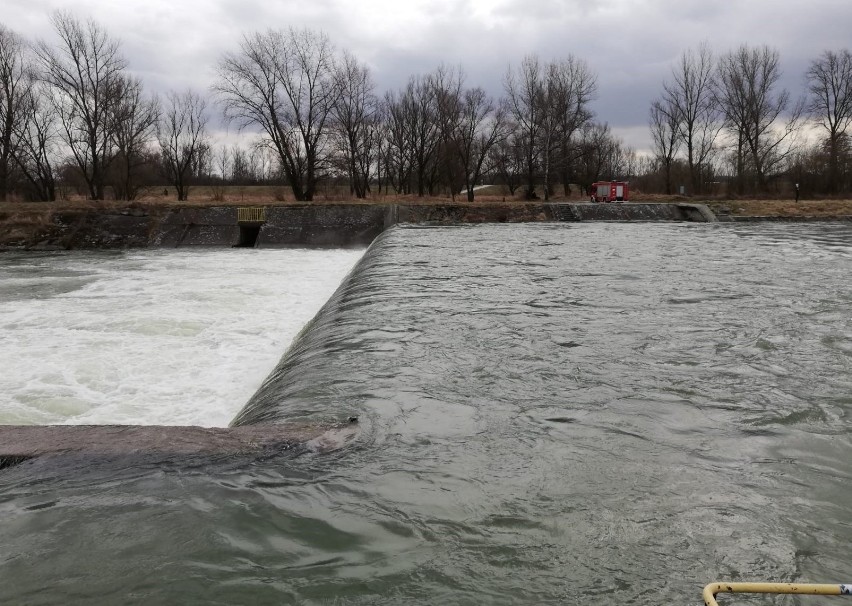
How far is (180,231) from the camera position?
1185 inches

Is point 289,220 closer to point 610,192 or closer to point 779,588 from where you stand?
point 610,192

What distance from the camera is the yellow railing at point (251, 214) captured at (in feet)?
100

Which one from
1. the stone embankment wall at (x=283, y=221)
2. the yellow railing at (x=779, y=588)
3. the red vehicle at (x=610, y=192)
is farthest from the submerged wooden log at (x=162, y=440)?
the red vehicle at (x=610, y=192)

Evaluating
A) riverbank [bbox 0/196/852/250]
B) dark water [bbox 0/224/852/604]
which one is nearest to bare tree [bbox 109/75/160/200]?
riverbank [bbox 0/196/852/250]

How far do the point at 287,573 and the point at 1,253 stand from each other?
1201 inches

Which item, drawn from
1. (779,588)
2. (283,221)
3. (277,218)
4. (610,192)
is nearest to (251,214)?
(277,218)

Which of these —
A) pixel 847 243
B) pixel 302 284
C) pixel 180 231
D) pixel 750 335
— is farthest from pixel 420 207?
pixel 750 335

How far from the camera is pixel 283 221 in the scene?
3070 centimetres

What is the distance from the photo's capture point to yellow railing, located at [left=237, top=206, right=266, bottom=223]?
1201 inches

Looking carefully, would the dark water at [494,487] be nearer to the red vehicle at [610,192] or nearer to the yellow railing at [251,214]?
the yellow railing at [251,214]

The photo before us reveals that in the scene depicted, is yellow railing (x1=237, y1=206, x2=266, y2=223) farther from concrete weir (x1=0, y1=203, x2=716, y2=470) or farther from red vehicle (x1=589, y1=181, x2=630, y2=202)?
red vehicle (x1=589, y1=181, x2=630, y2=202)

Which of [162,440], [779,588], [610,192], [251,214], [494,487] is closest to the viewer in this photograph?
[779,588]

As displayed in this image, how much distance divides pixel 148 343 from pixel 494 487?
280 inches

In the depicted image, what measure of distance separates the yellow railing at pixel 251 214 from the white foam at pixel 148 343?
12963 mm
